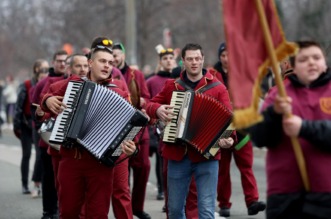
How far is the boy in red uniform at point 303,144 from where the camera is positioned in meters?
6.16

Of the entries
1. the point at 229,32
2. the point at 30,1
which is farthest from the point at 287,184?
the point at 30,1

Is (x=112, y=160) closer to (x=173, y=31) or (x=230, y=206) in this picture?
(x=230, y=206)

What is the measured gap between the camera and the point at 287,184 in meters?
6.26

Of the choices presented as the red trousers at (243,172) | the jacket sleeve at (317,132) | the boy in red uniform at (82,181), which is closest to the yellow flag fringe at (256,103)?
the jacket sleeve at (317,132)

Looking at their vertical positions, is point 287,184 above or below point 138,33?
below

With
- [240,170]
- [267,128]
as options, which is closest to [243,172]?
[240,170]

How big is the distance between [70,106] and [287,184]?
282cm

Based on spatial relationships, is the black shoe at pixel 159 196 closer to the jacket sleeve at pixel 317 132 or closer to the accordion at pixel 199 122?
the accordion at pixel 199 122

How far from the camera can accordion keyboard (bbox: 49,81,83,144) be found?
8.50 metres

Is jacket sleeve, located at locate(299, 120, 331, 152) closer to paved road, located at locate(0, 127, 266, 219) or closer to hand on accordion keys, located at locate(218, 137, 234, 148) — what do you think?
hand on accordion keys, located at locate(218, 137, 234, 148)

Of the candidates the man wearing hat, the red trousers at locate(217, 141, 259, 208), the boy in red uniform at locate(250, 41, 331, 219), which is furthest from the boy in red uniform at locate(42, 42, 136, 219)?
the red trousers at locate(217, 141, 259, 208)

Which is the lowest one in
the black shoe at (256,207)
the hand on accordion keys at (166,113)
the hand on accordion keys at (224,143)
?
the black shoe at (256,207)

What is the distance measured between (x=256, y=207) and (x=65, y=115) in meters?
3.74

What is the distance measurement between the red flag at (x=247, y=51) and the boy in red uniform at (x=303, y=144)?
0.20 meters
